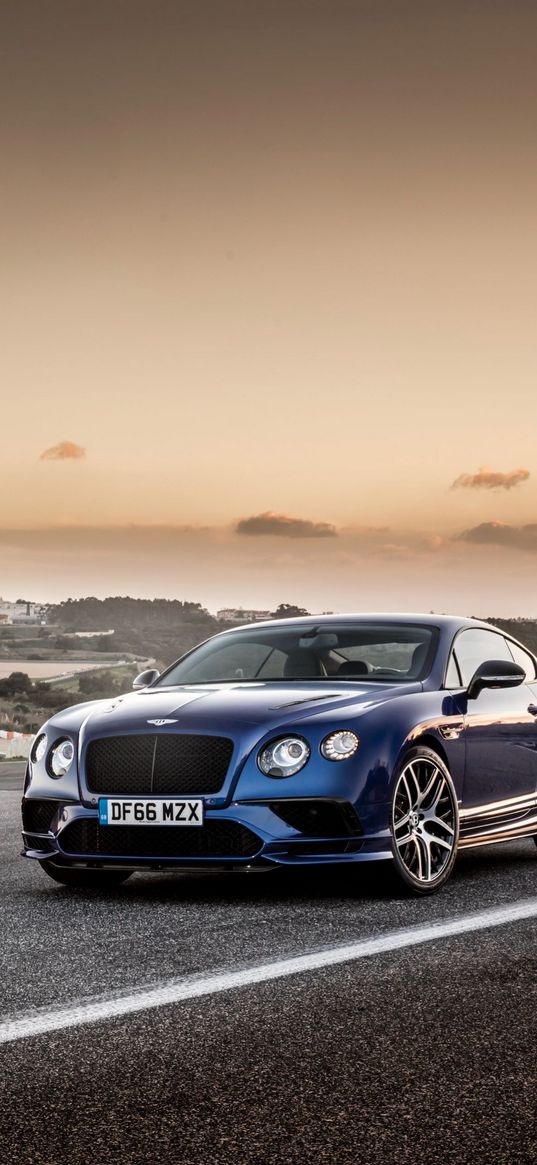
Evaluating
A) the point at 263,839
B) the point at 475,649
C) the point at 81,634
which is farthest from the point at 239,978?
the point at 81,634

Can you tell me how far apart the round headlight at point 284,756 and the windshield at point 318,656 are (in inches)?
44.1

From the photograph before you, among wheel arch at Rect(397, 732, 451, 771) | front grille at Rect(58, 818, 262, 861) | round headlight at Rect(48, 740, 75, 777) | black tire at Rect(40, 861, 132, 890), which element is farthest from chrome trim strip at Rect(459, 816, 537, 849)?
round headlight at Rect(48, 740, 75, 777)

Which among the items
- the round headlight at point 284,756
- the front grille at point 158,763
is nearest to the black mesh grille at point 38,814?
the front grille at point 158,763

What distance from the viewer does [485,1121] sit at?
10.6 feet

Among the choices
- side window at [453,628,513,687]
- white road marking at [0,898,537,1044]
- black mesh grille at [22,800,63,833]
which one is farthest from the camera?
side window at [453,628,513,687]

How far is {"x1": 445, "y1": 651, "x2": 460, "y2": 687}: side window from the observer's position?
7.65 meters

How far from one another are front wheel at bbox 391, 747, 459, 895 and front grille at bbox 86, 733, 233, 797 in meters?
0.87

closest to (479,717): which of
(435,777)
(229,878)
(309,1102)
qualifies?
(435,777)

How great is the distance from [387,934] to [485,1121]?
2.44 m

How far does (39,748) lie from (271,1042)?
3.45 meters

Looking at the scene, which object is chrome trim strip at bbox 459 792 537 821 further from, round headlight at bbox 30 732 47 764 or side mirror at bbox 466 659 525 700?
round headlight at bbox 30 732 47 764

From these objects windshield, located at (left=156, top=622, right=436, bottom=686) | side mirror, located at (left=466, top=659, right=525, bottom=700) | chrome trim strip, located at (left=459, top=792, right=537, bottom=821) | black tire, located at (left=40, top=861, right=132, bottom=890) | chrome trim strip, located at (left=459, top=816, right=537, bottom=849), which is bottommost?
black tire, located at (left=40, top=861, right=132, bottom=890)

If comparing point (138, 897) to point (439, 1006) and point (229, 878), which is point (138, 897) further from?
point (439, 1006)

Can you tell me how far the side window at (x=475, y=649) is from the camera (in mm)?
7949
